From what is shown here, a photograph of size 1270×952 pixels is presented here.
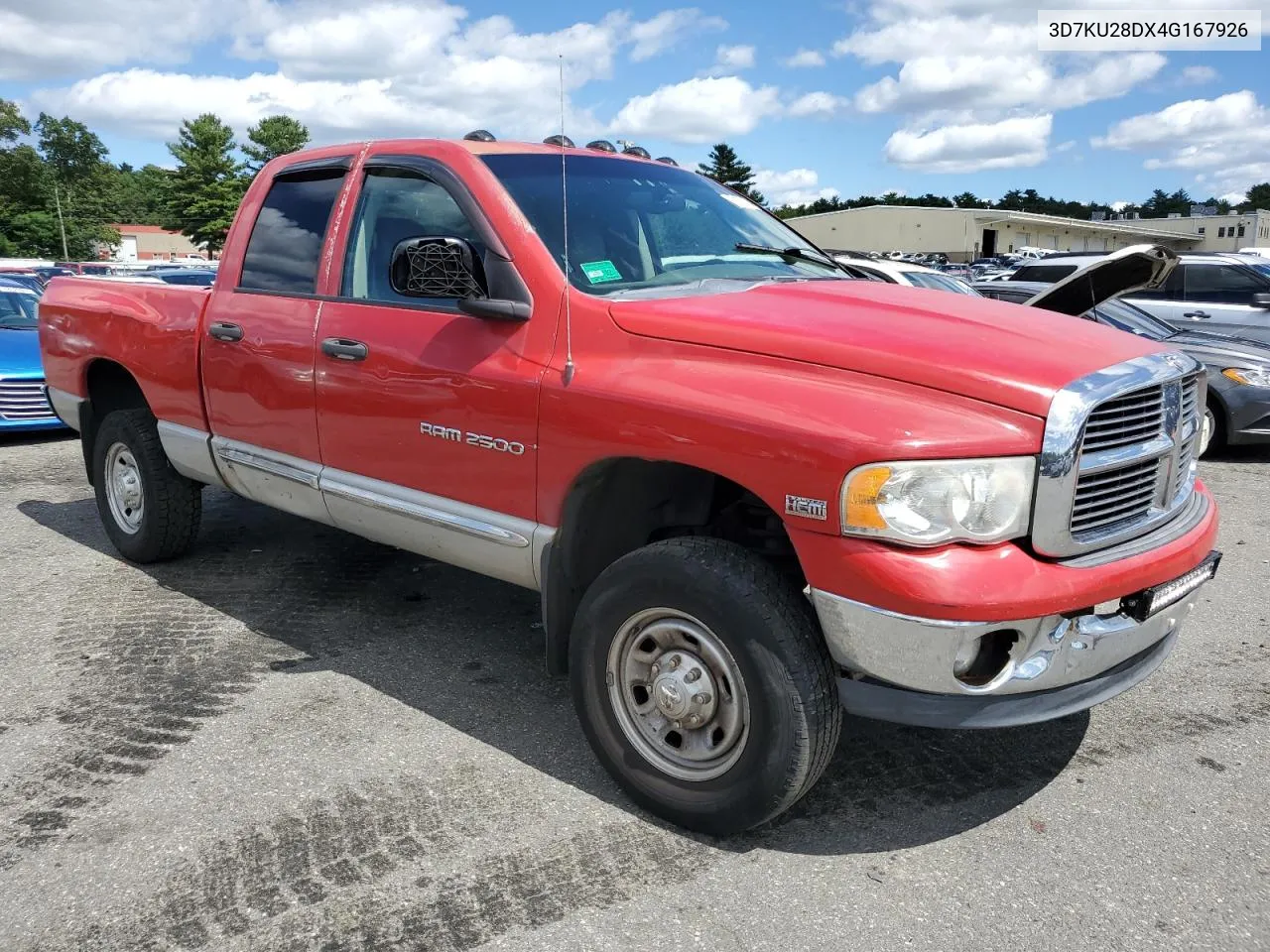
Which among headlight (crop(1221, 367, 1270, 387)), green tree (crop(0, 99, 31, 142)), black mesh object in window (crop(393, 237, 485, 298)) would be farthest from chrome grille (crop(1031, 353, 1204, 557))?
green tree (crop(0, 99, 31, 142))

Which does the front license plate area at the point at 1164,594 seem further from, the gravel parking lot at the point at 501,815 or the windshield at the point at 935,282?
the windshield at the point at 935,282

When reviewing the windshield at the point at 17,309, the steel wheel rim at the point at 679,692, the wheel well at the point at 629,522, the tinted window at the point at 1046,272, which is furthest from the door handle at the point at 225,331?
the tinted window at the point at 1046,272

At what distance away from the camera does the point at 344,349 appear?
374 cm

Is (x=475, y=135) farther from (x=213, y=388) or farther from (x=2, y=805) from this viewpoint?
(x=2, y=805)

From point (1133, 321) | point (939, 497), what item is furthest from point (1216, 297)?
point (939, 497)

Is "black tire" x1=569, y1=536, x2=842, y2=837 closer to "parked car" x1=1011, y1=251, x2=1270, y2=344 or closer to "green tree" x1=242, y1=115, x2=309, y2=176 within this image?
"parked car" x1=1011, y1=251, x2=1270, y2=344

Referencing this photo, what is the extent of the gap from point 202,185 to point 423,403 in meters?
70.7

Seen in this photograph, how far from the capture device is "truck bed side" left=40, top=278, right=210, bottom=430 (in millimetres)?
4648

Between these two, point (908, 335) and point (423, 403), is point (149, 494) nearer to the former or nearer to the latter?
point (423, 403)

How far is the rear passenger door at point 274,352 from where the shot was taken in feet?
13.2

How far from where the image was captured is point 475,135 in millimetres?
3951

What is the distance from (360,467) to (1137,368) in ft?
8.76

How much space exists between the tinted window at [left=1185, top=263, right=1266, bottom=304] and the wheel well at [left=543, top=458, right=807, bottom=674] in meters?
10.5

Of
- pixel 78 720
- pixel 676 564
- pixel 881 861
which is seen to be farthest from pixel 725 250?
pixel 78 720
